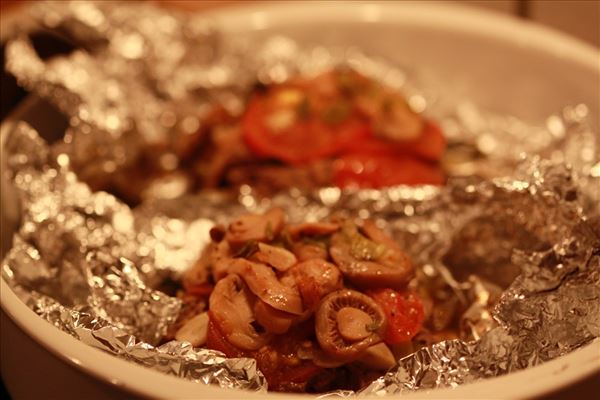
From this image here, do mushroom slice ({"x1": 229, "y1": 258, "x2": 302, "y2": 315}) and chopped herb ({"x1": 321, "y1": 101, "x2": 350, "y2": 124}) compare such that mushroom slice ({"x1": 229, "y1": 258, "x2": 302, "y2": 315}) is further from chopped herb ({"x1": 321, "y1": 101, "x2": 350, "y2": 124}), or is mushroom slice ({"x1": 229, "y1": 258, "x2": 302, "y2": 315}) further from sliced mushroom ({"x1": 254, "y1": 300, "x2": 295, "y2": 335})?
chopped herb ({"x1": 321, "y1": 101, "x2": 350, "y2": 124})

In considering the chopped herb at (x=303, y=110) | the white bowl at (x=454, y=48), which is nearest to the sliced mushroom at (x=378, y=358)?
the white bowl at (x=454, y=48)

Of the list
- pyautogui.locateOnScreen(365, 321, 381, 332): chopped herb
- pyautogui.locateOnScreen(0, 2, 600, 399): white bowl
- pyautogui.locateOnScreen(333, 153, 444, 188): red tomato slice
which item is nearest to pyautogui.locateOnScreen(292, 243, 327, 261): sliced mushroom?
pyautogui.locateOnScreen(365, 321, 381, 332): chopped herb

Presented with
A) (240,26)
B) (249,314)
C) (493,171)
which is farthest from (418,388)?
(240,26)

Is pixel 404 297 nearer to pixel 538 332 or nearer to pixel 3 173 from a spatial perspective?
pixel 538 332

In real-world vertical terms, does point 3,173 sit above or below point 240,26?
below

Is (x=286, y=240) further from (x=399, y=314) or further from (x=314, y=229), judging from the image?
(x=399, y=314)
